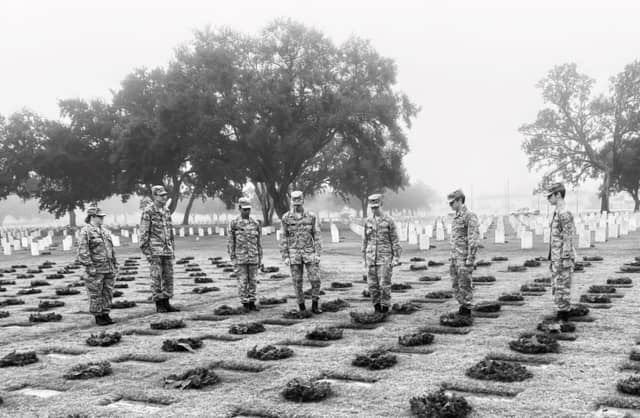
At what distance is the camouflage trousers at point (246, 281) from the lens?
11.1 m

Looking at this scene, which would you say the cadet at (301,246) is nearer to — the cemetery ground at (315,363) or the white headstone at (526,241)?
the cemetery ground at (315,363)

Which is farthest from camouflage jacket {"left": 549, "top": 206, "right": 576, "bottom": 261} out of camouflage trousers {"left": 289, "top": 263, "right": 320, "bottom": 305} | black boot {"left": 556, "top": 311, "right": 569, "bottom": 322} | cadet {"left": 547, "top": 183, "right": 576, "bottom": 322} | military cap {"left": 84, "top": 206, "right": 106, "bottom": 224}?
military cap {"left": 84, "top": 206, "right": 106, "bottom": 224}

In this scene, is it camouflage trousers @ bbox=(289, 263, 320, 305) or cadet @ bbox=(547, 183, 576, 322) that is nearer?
cadet @ bbox=(547, 183, 576, 322)

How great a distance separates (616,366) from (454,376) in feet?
5.97

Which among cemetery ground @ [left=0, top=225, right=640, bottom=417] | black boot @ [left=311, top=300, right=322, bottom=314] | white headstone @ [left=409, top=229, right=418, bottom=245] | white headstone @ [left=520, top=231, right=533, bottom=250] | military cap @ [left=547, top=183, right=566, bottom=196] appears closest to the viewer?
cemetery ground @ [left=0, top=225, right=640, bottom=417]

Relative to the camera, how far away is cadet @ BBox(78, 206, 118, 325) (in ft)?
33.5

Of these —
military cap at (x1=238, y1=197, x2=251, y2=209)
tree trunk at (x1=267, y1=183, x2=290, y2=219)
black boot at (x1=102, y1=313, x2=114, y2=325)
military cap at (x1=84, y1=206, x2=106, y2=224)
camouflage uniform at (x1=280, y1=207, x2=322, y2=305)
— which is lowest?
black boot at (x1=102, y1=313, x2=114, y2=325)

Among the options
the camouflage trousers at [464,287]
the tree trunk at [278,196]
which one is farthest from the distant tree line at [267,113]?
the camouflage trousers at [464,287]

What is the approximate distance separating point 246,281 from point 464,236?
4121 mm

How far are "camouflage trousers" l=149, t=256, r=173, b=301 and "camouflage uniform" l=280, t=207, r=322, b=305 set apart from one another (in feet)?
7.61

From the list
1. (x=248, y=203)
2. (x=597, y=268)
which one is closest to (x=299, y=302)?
(x=248, y=203)

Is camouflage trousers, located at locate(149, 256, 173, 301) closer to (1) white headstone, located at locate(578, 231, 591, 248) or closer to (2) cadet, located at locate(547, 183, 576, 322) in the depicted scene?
(2) cadet, located at locate(547, 183, 576, 322)

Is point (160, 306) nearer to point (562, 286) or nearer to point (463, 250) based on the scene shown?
point (463, 250)

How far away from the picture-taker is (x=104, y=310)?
1030 centimetres
